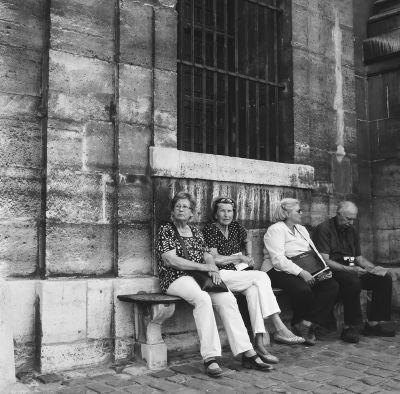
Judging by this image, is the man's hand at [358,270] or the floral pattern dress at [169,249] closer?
the floral pattern dress at [169,249]

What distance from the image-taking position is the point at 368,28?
8.20 m

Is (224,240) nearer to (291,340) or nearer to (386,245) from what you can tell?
(291,340)

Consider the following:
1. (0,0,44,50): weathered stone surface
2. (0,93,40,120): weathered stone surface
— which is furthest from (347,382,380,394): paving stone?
(0,0,44,50): weathered stone surface

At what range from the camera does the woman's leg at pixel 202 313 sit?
488 cm

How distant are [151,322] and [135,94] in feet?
6.99

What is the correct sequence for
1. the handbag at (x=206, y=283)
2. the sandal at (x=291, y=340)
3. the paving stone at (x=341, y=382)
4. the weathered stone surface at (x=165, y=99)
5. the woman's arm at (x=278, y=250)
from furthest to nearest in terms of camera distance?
the woman's arm at (x=278, y=250), the sandal at (x=291, y=340), the weathered stone surface at (x=165, y=99), the handbag at (x=206, y=283), the paving stone at (x=341, y=382)

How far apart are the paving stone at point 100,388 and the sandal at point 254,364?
3.90 ft

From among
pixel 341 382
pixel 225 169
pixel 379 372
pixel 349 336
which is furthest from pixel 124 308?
pixel 349 336

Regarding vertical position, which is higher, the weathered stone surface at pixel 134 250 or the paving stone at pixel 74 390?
the weathered stone surface at pixel 134 250

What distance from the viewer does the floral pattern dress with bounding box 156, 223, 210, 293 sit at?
5293 mm

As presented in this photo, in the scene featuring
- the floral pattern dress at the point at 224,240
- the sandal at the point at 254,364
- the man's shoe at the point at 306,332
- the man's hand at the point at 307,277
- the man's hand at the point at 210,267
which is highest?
the floral pattern dress at the point at 224,240

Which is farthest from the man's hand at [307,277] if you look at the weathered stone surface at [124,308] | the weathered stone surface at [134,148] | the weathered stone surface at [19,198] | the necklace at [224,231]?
the weathered stone surface at [19,198]

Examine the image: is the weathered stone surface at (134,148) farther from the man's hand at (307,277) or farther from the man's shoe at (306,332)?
the man's shoe at (306,332)

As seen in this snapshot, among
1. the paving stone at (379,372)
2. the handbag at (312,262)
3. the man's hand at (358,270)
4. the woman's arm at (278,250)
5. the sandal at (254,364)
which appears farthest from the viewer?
the man's hand at (358,270)
